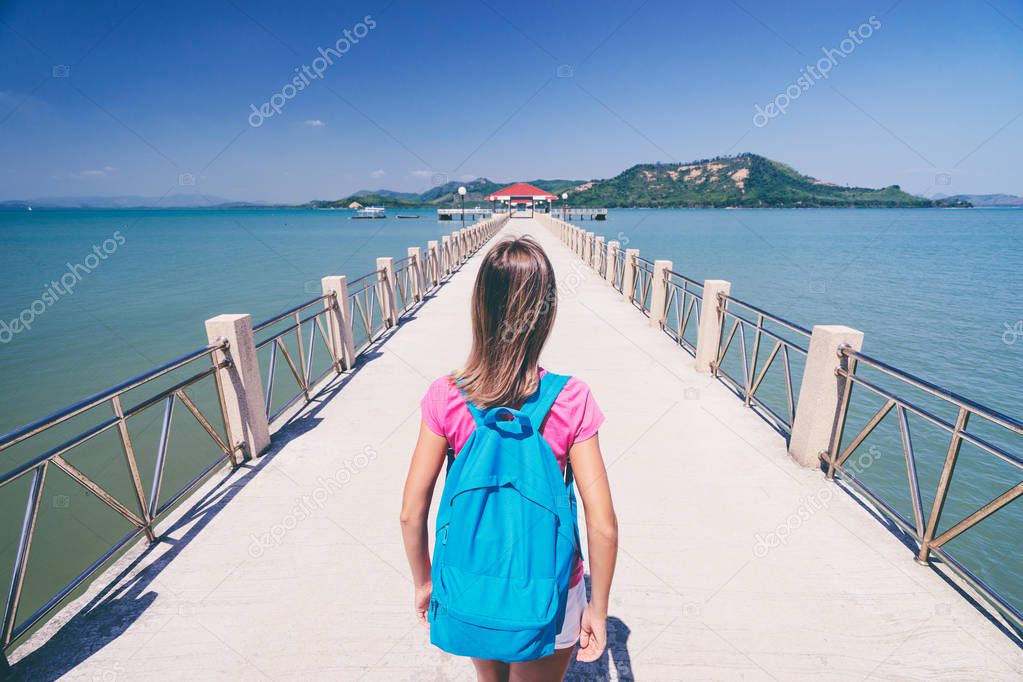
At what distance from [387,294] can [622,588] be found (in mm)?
8233

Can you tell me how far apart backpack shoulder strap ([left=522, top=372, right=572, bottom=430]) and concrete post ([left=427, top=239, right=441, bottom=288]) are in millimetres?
13413

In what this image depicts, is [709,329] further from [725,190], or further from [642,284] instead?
[725,190]

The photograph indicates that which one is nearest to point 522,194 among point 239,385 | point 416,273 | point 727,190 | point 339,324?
point 416,273

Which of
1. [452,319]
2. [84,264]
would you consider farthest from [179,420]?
[84,264]

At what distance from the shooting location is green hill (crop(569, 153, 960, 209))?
137 meters

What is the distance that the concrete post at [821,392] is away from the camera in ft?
13.9

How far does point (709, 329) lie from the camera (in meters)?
7.08

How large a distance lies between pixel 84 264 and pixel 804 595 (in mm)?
52938

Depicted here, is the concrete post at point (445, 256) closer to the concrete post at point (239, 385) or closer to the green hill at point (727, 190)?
the concrete post at point (239, 385)

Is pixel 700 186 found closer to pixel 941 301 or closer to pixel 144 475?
pixel 941 301

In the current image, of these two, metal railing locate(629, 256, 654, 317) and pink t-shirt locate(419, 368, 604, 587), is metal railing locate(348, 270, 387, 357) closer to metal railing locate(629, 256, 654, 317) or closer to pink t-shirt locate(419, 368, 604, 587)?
metal railing locate(629, 256, 654, 317)

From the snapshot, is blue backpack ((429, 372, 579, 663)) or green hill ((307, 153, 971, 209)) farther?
green hill ((307, 153, 971, 209))

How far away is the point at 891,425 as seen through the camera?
932 cm

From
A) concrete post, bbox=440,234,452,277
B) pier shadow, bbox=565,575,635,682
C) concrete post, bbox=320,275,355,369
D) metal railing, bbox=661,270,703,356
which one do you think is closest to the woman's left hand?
pier shadow, bbox=565,575,635,682
